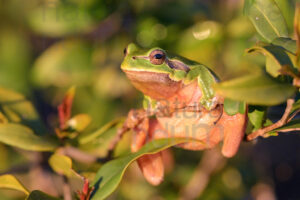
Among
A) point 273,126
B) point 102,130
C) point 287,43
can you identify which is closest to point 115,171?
point 102,130

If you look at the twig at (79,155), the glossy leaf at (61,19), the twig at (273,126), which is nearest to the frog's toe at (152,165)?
the twig at (79,155)

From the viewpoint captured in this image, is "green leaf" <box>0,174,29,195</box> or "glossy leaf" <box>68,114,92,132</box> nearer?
"green leaf" <box>0,174,29,195</box>

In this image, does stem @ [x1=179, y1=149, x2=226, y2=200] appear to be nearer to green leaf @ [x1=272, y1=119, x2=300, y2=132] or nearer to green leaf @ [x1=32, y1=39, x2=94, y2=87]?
green leaf @ [x1=32, y1=39, x2=94, y2=87]

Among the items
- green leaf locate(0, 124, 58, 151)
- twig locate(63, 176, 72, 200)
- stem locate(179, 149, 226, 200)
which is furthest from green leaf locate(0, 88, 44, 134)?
stem locate(179, 149, 226, 200)

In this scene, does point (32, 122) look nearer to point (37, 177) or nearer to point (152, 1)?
point (37, 177)

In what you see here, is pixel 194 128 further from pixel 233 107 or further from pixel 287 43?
pixel 287 43

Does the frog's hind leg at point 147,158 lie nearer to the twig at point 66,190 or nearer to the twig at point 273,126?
the twig at point 66,190
